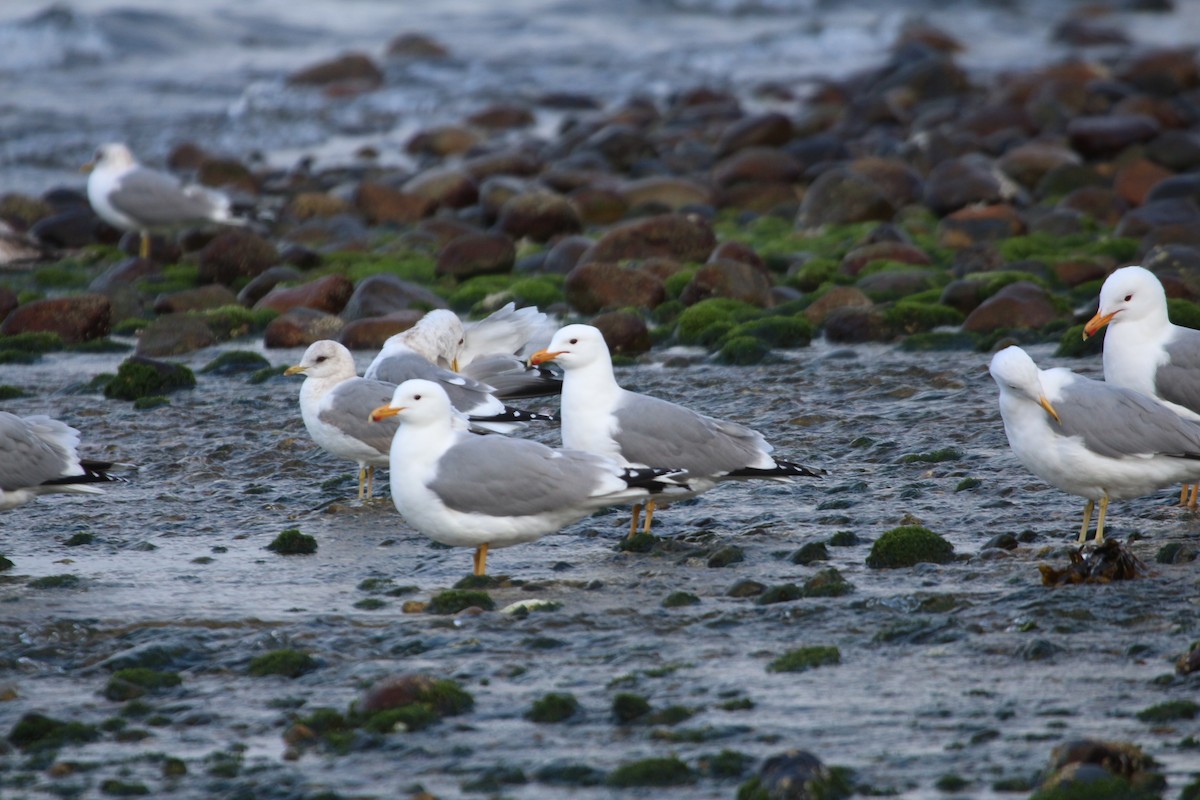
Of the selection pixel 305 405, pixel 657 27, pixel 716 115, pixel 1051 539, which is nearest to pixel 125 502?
pixel 305 405

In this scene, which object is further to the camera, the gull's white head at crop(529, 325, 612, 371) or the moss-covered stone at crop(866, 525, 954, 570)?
the gull's white head at crop(529, 325, 612, 371)

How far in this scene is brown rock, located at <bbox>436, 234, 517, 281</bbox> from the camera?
45.2 feet

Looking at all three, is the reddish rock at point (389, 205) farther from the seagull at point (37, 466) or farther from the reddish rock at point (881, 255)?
the seagull at point (37, 466)

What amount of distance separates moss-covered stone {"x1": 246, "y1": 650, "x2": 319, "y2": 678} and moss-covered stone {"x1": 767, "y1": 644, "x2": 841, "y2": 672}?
1635 mm

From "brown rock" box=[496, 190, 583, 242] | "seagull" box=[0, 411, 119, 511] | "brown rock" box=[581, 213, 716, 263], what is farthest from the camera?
"brown rock" box=[496, 190, 583, 242]

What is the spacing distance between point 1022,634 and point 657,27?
33.2m

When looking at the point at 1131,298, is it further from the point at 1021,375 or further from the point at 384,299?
the point at 384,299

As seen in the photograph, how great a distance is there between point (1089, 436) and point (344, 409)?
377cm

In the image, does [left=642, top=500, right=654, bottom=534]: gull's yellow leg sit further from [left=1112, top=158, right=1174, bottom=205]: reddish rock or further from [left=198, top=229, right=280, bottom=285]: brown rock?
[left=1112, top=158, right=1174, bottom=205]: reddish rock

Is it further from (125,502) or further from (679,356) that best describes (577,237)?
(125,502)

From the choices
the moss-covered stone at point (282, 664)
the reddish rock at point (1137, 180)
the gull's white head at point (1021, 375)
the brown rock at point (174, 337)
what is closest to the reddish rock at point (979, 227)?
the reddish rock at point (1137, 180)

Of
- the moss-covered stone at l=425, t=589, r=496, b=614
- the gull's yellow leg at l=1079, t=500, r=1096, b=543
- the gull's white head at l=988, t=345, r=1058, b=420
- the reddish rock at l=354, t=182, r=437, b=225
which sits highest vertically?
the reddish rock at l=354, t=182, r=437, b=225

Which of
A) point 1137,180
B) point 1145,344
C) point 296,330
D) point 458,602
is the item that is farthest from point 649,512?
point 1137,180

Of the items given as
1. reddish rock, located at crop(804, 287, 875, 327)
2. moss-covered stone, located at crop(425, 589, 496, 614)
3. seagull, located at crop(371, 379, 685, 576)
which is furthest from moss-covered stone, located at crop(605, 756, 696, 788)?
reddish rock, located at crop(804, 287, 875, 327)
